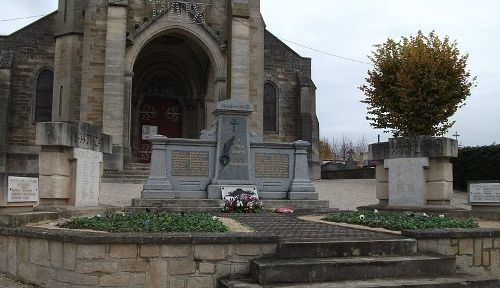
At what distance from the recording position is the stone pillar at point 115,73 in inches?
824

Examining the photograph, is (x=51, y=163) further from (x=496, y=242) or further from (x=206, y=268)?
(x=496, y=242)

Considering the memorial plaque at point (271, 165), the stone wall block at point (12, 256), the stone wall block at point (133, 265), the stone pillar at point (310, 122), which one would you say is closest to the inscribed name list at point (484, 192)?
the memorial plaque at point (271, 165)

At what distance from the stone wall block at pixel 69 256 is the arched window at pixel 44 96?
20.5 metres

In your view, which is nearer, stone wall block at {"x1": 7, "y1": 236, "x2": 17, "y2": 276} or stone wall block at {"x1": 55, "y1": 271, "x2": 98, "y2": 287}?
stone wall block at {"x1": 55, "y1": 271, "x2": 98, "y2": 287}

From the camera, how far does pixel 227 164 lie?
13.5 meters

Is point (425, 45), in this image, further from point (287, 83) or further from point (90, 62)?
point (90, 62)

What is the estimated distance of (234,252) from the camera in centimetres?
623

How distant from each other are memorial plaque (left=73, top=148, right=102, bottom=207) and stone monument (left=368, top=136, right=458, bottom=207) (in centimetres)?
611

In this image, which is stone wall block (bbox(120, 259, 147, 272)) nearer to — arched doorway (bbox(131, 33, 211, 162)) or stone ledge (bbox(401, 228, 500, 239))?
stone ledge (bbox(401, 228, 500, 239))

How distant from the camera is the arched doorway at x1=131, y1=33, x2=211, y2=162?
85.5 ft

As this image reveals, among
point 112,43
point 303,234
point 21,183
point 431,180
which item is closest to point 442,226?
point 303,234

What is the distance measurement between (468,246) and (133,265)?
4372 millimetres

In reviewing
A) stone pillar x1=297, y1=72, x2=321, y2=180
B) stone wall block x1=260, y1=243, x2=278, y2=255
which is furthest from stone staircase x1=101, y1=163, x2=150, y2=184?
stone wall block x1=260, y1=243, x2=278, y2=255

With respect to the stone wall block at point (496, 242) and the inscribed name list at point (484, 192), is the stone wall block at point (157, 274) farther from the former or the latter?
the inscribed name list at point (484, 192)
